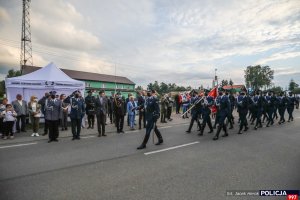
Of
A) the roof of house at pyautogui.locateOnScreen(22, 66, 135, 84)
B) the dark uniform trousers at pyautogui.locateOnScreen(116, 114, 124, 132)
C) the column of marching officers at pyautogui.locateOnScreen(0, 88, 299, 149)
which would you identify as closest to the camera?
the column of marching officers at pyautogui.locateOnScreen(0, 88, 299, 149)

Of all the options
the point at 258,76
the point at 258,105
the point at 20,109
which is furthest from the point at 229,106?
the point at 258,76

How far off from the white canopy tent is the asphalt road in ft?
16.2

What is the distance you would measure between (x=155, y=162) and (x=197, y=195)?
195cm

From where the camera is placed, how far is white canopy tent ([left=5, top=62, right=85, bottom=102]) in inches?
439

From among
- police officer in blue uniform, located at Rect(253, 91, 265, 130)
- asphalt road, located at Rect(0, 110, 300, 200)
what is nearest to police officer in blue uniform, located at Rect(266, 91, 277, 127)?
police officer in blue uniform, located at Rect(253, 91, 265, 130)

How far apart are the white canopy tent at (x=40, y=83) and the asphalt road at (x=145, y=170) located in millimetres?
4936

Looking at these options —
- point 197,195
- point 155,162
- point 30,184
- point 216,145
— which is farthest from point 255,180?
point 30,184

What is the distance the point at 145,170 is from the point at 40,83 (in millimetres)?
9852

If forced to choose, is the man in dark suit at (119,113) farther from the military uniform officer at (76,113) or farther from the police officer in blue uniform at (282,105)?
the police officer in blue uniform at (282,105)

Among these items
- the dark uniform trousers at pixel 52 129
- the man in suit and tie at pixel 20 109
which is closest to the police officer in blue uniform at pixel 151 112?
the dark uniform trousers at pixel 52 129

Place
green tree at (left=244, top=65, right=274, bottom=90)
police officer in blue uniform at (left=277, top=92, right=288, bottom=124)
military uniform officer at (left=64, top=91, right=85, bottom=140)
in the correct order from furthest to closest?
green tree at (left=244, top=65, right=274, bottom=90), police officer in blue uniform at (left=277, top=92, right=288, bottom=124), military uniform officer at (left=64, top=91, right=85, bottom=140)

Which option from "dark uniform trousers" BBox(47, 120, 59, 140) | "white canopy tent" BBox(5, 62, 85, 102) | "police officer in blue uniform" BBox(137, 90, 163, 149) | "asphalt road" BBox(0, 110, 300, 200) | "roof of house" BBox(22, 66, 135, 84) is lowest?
"asphalt road" BBox(0, 110, 300, 200)

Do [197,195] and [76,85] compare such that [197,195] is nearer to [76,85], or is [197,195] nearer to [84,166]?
[84,166]

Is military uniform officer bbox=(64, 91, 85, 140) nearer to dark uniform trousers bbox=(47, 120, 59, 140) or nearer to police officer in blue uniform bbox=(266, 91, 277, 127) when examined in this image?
dark uniform trousers bbox=(47, 120, 59, 140)
